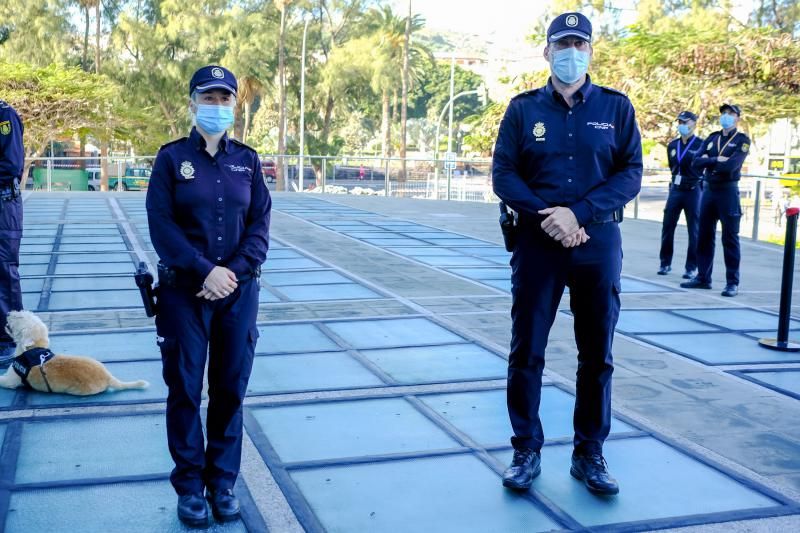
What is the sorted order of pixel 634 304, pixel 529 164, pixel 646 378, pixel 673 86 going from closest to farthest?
pixel 529 164 → pixel 646 378 → pixel 634 304 → pixel 673 86

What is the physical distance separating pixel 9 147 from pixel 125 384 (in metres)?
1.76

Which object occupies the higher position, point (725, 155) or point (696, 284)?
point (725, 155)

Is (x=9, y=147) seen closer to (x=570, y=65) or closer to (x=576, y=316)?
(x=570, y=65)

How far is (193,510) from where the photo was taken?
347 cm

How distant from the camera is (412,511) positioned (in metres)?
3.71

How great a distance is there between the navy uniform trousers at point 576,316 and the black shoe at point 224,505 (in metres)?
1.27

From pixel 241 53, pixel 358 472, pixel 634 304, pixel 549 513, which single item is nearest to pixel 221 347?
pixel 358 472

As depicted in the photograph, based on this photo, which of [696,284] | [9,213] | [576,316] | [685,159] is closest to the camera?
[576,316]

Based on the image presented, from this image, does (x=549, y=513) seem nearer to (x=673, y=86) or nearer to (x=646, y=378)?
(x=646, y=378)

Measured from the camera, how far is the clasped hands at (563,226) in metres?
3.72

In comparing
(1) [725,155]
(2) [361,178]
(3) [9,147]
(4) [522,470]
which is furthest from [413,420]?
(2) [361,178]

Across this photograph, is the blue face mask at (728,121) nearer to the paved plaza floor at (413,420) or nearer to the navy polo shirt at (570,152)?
the paved plaza floor at (413,420)

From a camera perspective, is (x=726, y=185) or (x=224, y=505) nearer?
(x=224, y=505)

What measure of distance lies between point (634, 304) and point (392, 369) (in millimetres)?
3632
